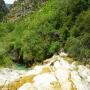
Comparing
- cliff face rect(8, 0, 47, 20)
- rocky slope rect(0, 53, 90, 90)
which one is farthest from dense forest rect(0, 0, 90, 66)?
cliff face rect(8, 0, 47, 20)

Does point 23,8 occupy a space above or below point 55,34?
below

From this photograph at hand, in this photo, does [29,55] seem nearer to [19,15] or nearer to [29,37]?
[29,37]

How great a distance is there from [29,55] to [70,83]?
123ft

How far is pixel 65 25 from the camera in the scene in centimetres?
6719

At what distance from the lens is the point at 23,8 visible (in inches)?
4845

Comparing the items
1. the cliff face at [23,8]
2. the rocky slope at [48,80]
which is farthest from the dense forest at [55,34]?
the cliff face at [23,8]

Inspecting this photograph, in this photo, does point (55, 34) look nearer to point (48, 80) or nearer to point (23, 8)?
point (48, 80)

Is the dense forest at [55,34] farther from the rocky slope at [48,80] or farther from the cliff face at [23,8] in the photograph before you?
the cliff face at [23,8]

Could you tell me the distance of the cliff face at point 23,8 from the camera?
12175cm

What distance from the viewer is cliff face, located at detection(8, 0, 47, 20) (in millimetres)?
121750

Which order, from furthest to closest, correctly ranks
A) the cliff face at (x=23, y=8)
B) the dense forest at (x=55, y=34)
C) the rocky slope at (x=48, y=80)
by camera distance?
1. the cliff face at (x=23, y=8)
2. the dense forest at (x=55, y=34)
3. the rocky slope at (x=48, y=80)

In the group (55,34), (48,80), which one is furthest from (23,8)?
(48,80)

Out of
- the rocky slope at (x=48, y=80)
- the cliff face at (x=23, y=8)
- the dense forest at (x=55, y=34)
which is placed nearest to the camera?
the rocky slope at (x=48, y=80)

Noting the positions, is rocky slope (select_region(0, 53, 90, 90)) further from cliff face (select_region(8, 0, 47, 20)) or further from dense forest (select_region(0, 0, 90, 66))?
cliff face (select_region(8, 0, 47, 20))
